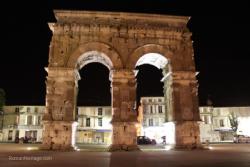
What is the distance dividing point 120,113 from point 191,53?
293 inches

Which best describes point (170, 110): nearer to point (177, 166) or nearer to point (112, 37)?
point (112, 37)

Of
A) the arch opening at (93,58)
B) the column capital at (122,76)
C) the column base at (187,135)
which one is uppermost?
the arch opening at (93,58)

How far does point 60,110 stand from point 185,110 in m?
9.12

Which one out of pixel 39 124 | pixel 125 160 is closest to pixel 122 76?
pixel 125 160

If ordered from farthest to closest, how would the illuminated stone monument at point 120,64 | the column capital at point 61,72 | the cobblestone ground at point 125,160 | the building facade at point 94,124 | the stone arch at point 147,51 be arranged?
the building facade at point 94,124 → the stone arch at point 147,51 → the column capital at point 61,72 → the illuminated stone monument at point 120,64 → the cobblestone ground at point 125,160

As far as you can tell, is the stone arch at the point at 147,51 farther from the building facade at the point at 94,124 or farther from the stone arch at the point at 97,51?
the building facade at the point at 94,124

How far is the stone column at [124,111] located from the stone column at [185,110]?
313cm

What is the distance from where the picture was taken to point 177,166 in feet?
28.2

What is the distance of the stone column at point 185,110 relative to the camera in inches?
722

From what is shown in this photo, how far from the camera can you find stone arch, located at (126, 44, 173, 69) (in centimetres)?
1942

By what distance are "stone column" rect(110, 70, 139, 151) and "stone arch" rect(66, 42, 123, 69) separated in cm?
82

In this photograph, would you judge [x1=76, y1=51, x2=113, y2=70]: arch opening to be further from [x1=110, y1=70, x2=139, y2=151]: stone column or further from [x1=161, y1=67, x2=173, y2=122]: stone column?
[x1=161, y1=67, x2=173, y2=122]: stone column

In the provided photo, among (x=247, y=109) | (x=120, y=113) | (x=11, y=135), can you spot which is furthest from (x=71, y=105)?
(x=247, y=109)

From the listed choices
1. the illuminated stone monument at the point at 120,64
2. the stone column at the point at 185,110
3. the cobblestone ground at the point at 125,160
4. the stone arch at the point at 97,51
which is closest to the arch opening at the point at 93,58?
the illuminated stone monument at the point at 120,64
